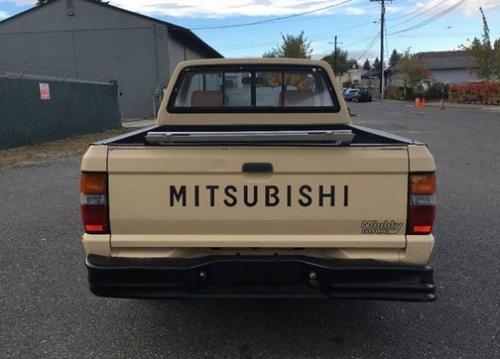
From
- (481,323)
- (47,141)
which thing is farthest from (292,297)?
(47,141)

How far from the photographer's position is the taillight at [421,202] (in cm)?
310

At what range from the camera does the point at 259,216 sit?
3.18 metres

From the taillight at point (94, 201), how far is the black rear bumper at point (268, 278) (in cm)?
23

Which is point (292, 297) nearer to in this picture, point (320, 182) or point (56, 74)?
point (320, 182)

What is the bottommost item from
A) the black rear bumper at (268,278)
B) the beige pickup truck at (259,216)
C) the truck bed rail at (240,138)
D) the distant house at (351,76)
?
the black rear bumper at (268,278)

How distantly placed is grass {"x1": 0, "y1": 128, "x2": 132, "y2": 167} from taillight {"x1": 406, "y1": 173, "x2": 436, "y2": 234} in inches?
429

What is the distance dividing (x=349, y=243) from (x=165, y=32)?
91.7ft

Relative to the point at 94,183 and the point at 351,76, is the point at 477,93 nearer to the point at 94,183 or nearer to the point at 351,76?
the point at 94,183

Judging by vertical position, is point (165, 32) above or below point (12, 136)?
above

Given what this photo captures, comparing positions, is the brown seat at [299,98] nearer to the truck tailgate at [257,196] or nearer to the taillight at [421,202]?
the truck tailgate at [257,196]

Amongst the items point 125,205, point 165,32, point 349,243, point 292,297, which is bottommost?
point 292,297

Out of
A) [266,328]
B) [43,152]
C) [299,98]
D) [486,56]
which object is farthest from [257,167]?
[486,56]

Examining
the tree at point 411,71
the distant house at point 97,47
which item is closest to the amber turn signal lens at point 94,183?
the distant house at point 97,47

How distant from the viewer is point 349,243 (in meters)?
3.17
